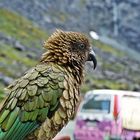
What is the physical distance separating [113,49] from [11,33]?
32315 millimetres

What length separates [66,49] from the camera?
717 cm

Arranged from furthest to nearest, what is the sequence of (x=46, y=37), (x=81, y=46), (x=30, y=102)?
(x=46, y=37) → (x=81, y=46) → (x=30, y=102)

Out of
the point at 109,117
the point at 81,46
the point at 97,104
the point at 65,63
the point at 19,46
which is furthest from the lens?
the point at 19,46

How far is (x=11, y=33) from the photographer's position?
3381 inches

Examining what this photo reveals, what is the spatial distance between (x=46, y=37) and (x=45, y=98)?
60.9 metres

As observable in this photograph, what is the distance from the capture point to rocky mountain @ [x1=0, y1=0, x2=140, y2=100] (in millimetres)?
72738

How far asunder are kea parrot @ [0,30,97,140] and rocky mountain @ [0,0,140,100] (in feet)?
165

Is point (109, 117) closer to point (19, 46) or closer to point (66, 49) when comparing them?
point (66, 49)

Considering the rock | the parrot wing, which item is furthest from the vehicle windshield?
the rock

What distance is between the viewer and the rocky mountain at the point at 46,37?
7274 cm

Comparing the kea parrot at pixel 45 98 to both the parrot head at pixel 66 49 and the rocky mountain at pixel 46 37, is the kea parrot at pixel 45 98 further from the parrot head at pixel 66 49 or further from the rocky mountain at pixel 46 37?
the rocky mountain at pixel 46 37

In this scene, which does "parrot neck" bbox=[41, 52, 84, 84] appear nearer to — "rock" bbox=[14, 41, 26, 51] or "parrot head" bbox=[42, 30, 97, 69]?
"parrot head" bbox=[42, 30, 97, 69]

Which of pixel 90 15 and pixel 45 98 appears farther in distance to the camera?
pixel 90 15

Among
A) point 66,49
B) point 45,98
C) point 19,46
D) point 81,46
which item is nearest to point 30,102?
point 45,98
